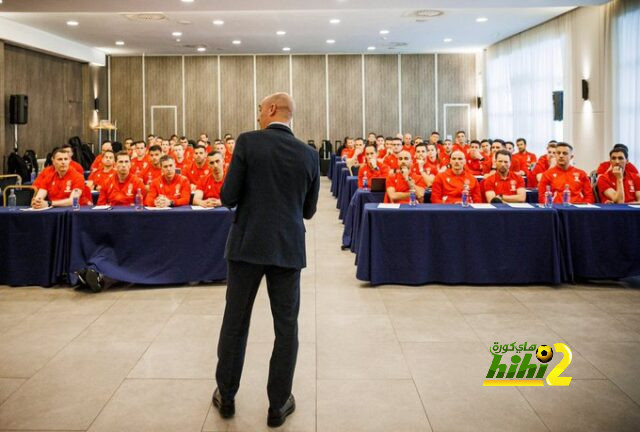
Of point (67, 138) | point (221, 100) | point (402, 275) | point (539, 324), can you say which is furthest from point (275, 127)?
point (221, 100)

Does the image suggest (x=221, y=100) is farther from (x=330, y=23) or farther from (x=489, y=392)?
(x=489, y=392)

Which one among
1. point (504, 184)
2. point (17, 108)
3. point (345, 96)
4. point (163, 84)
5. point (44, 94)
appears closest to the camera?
point (504, 184)

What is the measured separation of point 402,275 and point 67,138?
13584mm

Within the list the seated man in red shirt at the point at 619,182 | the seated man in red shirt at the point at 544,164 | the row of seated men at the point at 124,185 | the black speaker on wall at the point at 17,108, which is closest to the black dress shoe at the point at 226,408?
the row of seated men at the point at 124,185

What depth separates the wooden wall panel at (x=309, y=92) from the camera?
1948cm

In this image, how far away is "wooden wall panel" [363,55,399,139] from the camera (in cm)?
1947

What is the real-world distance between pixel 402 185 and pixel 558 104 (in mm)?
7009

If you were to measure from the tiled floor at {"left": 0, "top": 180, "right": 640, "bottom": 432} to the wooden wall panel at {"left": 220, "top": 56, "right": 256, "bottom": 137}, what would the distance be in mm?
14083

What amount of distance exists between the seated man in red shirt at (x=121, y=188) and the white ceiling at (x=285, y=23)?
414cm

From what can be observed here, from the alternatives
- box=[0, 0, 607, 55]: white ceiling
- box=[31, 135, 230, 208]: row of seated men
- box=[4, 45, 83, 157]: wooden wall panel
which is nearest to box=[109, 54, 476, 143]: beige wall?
box=[0, 0, 607, 55]: white ceiling

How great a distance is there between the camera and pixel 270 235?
116 inches

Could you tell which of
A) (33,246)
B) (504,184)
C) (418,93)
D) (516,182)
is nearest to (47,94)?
(418,93)

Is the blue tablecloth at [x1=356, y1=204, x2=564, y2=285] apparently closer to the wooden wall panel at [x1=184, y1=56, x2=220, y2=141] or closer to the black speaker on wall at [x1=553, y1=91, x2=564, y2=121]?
the black speaker on wall at [x1=553, y1=91, x2=564, y2=121]

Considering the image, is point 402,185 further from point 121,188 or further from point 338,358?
point 338,358
